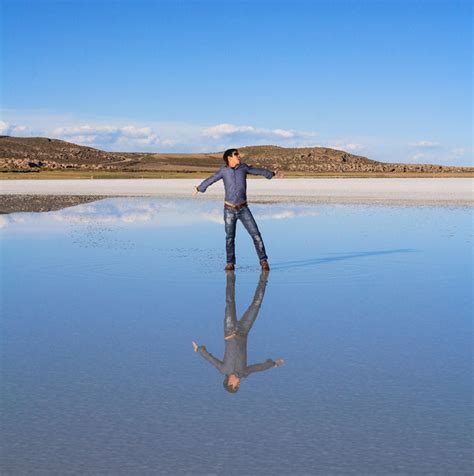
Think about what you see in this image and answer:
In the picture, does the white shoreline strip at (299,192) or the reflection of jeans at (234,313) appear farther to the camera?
the white shoreline strip at (299,192)

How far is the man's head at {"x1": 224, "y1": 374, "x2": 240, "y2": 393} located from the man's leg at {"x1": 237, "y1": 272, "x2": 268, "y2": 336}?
164 cm

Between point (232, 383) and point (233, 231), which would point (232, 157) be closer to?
point (233, 231)

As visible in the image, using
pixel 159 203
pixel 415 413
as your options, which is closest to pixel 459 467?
pixel 415 413

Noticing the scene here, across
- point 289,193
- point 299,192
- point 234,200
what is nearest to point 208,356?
point 234,200

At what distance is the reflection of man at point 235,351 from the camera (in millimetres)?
6344

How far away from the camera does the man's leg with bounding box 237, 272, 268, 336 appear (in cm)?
828

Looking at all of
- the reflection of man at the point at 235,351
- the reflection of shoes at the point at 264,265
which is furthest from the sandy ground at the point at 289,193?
the reflection of man at the point at 235,351

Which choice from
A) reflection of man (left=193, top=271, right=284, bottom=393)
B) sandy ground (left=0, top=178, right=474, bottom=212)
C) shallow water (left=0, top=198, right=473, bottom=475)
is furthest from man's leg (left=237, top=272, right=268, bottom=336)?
sandy ground (left=0, top=178, right=474, bottom=212)

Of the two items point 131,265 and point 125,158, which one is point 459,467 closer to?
point 131,265

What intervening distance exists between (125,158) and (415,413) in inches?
7473

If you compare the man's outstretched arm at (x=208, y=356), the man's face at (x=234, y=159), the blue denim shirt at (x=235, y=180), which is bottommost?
the man's outstretched arm at (x=208, y=356)

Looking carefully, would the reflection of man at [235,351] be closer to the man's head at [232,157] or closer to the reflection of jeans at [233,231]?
the reflection of jeans at [233,231]

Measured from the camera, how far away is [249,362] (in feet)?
22.1

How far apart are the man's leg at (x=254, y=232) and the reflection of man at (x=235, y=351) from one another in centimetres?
301
